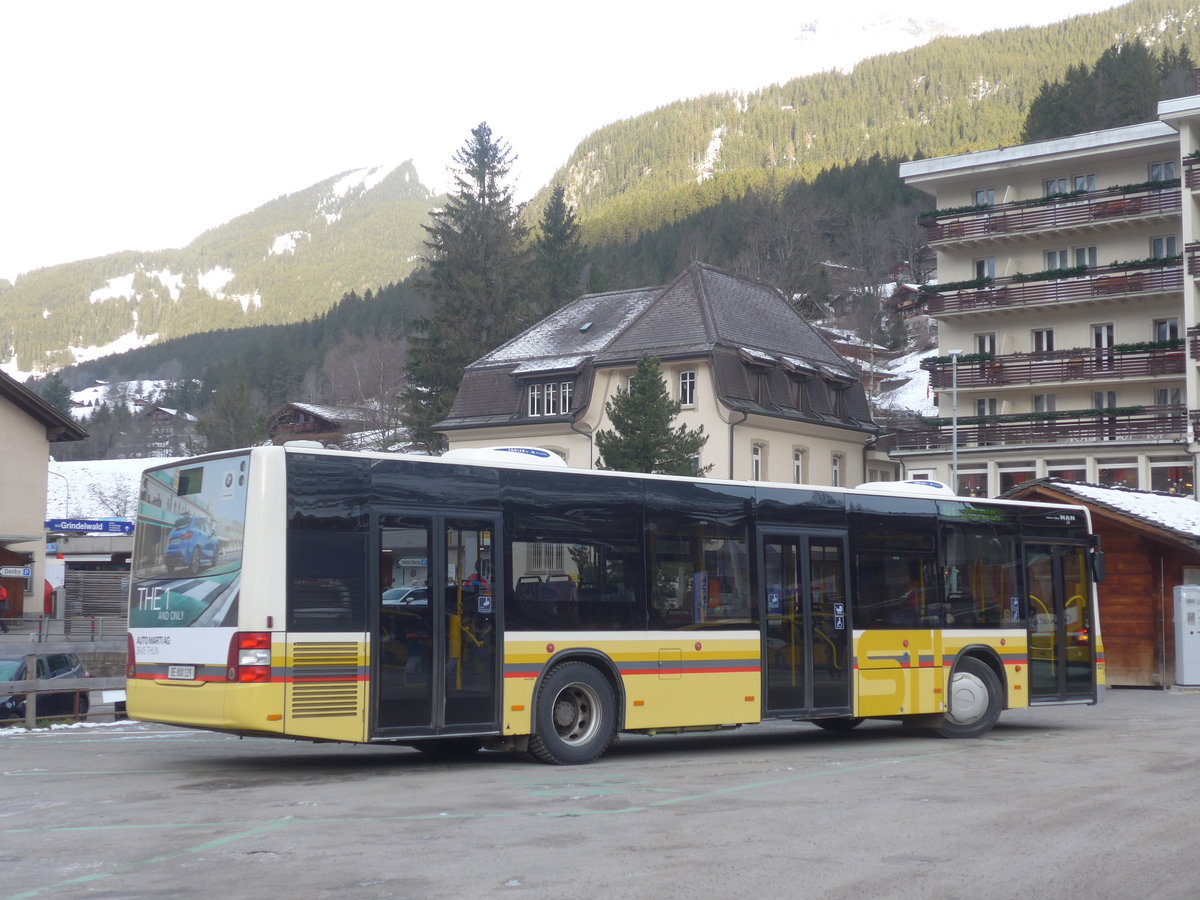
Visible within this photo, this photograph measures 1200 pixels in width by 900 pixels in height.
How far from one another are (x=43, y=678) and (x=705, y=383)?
38263 mm

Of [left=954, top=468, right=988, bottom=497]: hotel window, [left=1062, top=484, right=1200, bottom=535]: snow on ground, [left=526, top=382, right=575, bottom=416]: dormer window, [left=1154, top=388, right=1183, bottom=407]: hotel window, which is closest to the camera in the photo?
[left=1062, top=484, right=1200, bottom=535]: snow on ground

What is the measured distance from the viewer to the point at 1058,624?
19.4 m

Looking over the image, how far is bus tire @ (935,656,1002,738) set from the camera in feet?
59.4

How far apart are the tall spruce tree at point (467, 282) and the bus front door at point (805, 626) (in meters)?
56.3

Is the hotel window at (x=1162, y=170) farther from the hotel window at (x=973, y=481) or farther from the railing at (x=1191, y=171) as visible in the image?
the hotel window at (x=973, y=481)

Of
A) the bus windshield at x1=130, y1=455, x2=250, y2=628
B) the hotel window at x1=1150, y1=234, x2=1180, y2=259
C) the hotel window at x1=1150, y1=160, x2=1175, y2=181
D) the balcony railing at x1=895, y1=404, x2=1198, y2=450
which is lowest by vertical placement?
the bus windshield at x1=130, y1=455, x2=250, y2=628

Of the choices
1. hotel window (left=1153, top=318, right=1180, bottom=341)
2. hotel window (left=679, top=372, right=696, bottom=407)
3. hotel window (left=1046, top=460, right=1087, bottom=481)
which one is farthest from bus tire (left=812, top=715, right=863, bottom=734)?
hotel window (left=1153, top=318, right=1180, bottom=341)

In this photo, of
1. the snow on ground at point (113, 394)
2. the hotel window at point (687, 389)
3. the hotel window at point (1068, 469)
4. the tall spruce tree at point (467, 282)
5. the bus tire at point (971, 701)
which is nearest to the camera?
the bus tire at point (971, 701)

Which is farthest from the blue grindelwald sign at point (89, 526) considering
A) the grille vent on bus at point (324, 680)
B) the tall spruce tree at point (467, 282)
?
the grille vent on bus at point (324, 680)

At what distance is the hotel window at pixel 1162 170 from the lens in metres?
56.6

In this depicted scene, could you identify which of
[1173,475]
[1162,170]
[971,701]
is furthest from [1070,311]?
[971,701]

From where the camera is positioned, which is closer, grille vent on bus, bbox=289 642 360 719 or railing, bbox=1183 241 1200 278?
grille vent on bus, bbox=289 642 360 719

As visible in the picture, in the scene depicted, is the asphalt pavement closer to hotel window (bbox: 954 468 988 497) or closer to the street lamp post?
the street lamp post

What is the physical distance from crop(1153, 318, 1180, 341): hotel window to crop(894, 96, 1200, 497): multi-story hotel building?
0.24 feet
